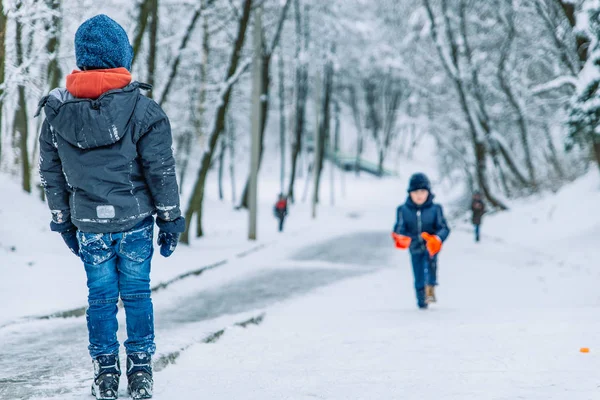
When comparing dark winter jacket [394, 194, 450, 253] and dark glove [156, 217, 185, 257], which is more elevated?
dark glove [156, 217, 185, 257]

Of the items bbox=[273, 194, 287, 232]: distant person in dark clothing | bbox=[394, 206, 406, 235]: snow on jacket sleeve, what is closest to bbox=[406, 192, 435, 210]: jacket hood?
bbox=[394, 206, 406, 235]: snow on jacket sleeve

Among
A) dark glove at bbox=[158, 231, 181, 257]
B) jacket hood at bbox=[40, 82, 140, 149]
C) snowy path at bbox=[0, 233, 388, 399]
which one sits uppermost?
→ jacket hood at bbox=[40, 82, 140, 149]

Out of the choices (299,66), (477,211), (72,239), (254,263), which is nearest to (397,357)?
(72,239)

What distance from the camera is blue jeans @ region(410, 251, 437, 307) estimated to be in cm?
792

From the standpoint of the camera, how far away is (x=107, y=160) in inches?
145

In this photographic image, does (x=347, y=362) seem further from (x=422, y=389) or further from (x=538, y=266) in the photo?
(x=538, y=266)

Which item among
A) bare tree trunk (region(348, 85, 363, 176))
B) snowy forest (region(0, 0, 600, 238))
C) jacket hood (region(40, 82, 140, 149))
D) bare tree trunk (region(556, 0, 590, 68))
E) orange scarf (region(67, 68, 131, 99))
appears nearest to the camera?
jacket hood (region(40, 82, 140, 149))

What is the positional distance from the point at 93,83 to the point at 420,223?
4.90 m

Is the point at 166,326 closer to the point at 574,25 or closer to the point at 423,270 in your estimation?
the point at 423,270

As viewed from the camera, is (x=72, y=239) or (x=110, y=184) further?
(x=72, y=239)

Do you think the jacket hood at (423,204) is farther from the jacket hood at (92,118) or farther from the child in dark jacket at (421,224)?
the jacket hood at (92,118)

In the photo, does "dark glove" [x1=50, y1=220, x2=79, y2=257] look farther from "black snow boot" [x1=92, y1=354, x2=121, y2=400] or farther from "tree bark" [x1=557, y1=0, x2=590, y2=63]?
"tree bark" [x1=557, y1=0, x2=590, y2=63]

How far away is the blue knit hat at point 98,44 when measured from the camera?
3.79 meters

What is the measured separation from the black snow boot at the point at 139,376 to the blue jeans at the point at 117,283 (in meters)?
0.04
